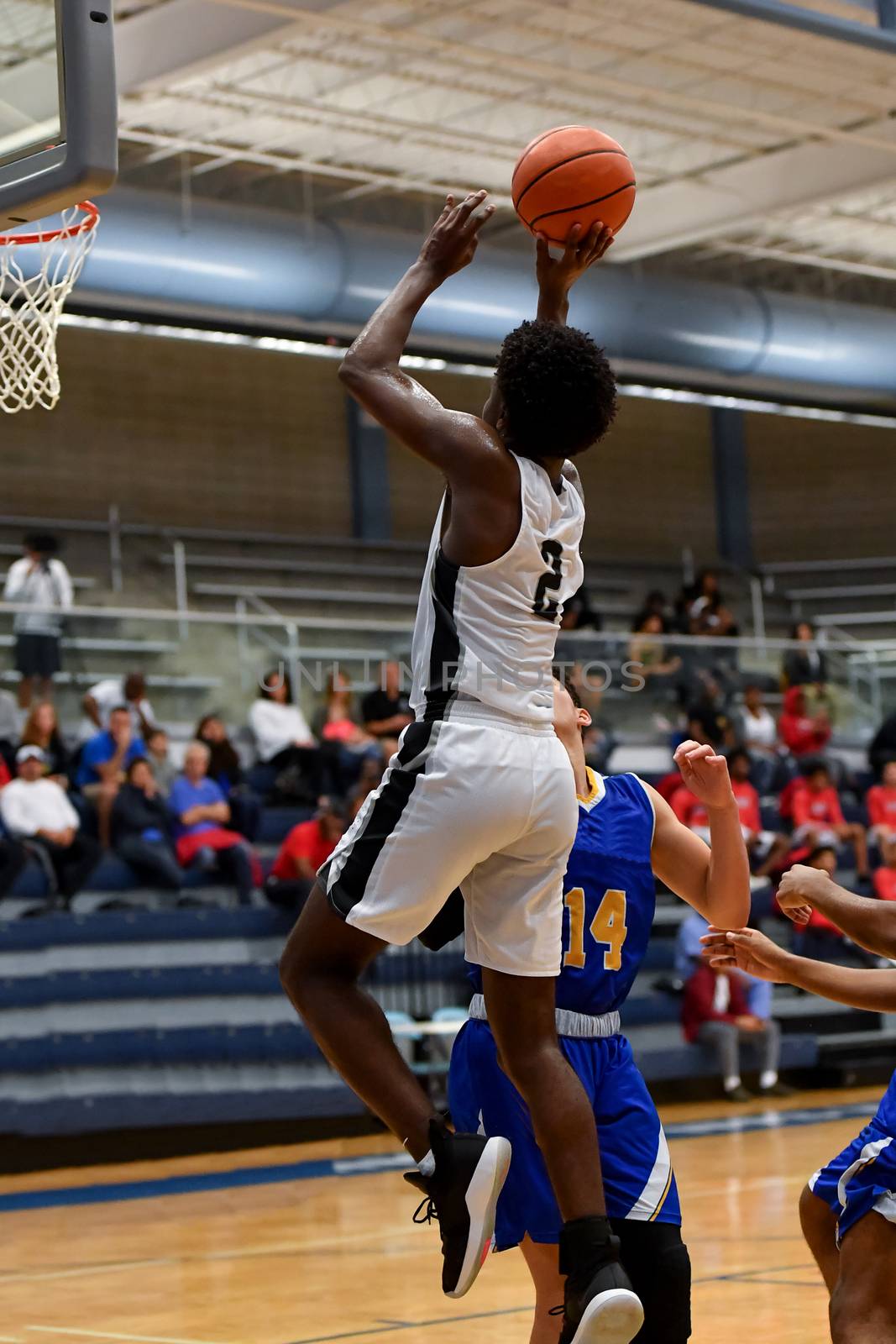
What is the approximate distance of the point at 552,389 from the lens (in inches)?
147

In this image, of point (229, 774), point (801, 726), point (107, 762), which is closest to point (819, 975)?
point (107, 762)

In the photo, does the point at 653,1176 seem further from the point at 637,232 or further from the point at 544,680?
the point at 637,232

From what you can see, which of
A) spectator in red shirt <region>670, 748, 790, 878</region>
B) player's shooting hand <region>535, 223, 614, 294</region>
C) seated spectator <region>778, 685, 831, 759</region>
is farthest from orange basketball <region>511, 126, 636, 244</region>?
seated spectator <region>778, 685, 831, 759</region>

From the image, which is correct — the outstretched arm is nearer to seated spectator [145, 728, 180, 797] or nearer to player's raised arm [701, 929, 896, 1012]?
player's raised arm [701, 929, 896, 1012]

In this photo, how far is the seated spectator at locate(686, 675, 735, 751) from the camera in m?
14.6

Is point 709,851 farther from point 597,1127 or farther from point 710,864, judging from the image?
point 597,1127

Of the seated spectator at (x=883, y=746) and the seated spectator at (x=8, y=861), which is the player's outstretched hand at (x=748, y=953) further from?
the seated spectator at (x=883, y=746)

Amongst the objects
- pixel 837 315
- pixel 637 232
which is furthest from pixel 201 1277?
pixel 837 315

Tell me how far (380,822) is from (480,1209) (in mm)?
756

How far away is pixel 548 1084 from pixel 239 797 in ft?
28.7

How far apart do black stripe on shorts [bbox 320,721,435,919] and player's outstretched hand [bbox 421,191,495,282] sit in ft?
3.07

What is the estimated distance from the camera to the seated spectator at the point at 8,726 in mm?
11414

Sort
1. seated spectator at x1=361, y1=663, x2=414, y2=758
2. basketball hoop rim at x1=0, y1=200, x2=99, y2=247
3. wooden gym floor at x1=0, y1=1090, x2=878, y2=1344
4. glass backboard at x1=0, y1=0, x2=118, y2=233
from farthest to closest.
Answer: seated spectator at x1=361, y1=663, x2=414, y2=758 → basketball hoop rim at x1=0, y1=200, x2=99, y2=247 → wooden gym floor at x1=0, y1=1090, x2=878, y2=1344 → glass backboard at x1=0, y1=0, x2=118, y2=233

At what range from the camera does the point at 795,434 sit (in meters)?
23.6
